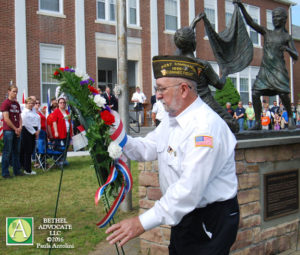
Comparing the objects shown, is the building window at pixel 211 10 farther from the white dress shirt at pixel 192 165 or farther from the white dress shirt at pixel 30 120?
the white dress shirt at pixel 192 165

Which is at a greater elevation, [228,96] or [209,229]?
[228,96]

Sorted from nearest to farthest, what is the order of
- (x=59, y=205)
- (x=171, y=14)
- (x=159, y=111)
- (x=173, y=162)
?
1. (x=173, y=162)
2. (x=59, y=205)
3. (x=159, y=111)
4. (x=171, y=14)

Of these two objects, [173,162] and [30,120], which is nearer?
[173,162]

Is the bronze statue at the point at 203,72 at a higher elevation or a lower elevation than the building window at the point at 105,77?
lower

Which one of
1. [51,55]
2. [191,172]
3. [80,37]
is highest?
[80,37]

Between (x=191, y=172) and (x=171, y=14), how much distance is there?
886 inches

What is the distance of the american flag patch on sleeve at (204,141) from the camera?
7.38 feet

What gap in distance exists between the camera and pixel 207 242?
253cm

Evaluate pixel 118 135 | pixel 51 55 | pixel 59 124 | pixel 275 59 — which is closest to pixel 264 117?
pixel 51 55

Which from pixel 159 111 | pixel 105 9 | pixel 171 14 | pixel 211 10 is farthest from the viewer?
pixel 211 10

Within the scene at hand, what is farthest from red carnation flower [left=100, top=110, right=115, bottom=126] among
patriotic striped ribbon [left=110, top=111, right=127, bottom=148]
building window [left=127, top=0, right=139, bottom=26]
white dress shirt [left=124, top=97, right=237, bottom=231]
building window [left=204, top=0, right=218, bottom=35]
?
building window [left=204, top=0, right=218, bottom=35]

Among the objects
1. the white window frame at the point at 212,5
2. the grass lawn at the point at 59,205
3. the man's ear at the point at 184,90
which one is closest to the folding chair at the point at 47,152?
the grass lawn at the point at 59,205

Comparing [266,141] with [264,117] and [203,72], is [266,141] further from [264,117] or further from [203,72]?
[264,117]

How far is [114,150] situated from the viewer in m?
2.81
